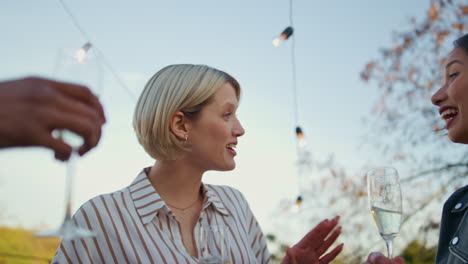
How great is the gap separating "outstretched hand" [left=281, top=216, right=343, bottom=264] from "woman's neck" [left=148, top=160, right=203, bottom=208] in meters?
0.55

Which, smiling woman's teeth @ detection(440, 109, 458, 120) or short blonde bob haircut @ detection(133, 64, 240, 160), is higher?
short blonde bob haircut @ detection(133, 64, 240, 160)

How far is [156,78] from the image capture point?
2113mm

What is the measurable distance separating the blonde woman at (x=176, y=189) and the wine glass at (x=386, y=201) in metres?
0.22

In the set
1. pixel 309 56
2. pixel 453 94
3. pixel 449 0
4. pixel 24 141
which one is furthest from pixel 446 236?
pixel 309 56

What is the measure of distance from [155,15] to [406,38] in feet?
13.3

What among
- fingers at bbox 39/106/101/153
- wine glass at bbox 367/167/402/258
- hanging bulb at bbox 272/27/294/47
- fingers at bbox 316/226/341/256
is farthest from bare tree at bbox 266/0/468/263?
fingers at bbox 39/106/101/153

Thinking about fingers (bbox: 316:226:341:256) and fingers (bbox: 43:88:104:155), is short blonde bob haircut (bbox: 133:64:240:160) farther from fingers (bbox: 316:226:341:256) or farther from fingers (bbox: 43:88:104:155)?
fingers (bbox: 43:88:104:155)

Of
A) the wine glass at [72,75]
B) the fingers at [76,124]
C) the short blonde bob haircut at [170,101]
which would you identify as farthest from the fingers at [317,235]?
the fingers at [76,124]

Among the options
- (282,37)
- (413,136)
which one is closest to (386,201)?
(282,37)

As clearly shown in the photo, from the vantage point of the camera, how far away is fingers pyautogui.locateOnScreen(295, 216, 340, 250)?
67.8 inches

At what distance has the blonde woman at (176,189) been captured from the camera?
1827mm

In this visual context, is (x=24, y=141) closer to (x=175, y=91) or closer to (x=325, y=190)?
(x=175, y=91)

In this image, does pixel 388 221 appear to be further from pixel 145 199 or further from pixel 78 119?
pixel 78 119

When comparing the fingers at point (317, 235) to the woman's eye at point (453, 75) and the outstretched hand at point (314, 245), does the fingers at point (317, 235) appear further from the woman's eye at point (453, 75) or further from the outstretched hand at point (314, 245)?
the woman's eye at point (453, 75)
